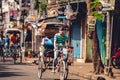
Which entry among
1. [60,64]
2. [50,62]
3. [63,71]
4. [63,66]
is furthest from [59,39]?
[50,62]

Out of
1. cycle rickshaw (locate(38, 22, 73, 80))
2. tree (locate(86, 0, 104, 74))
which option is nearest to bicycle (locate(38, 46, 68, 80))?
cycle rickshaw (locate(38, 22, 73, 80))

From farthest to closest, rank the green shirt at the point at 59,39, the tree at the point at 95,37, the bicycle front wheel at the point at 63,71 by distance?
1. the tree at the point at 95,37
2. the green shirt at the point at 59,39
3. the bicycle front wheel at the point at 63,71

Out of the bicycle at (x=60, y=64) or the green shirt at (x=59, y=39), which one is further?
the green shirt at (x=59, y=39)

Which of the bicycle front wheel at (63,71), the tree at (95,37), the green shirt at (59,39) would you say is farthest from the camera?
the tree at (95,37)

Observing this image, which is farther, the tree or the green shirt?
the tree

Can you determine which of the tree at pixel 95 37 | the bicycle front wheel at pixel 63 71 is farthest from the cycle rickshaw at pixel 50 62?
the tree at pixel 95 37

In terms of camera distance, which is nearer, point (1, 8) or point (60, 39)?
point (60, 39)

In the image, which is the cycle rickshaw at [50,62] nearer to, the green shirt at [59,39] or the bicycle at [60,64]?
the bicycle at [60,64]

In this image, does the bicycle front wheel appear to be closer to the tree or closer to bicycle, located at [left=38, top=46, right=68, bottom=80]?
bicycle, located at [left=38, top=46, right=68, bottom=80]

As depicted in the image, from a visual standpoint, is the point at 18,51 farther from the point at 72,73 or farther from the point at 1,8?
the point at 1,8

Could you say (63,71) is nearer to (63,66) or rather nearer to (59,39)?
(63,66)

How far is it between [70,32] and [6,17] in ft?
109

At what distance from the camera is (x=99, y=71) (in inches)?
744

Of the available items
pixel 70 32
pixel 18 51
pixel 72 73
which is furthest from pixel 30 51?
pixel 72 73
